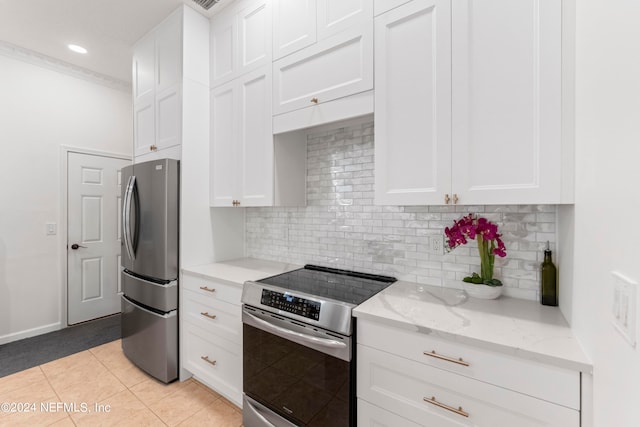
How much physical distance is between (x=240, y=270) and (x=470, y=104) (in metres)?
1.81

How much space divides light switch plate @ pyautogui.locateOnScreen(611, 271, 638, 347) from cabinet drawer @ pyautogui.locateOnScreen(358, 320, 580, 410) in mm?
322

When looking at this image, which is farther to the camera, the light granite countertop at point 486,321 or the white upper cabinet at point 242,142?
the white upper cabinet at point 242,142

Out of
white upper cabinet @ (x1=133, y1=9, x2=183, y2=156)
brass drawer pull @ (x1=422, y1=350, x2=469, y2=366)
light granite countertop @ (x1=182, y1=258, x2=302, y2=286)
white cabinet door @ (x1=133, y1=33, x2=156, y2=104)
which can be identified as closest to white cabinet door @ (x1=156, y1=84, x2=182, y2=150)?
white upper cabinet @ (x1=133, y1=9, x2=183, y2=156)

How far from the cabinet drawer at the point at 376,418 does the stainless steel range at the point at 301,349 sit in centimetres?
4

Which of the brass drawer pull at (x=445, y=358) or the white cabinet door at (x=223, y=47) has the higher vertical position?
the white cabinet door at (x=223, y=47)

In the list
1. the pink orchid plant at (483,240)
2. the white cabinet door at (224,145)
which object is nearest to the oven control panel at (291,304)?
the pink orchid plant at (483,240)

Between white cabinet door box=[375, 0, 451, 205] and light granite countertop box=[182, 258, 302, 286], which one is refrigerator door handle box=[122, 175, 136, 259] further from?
white cabinet door box=[375, 0, 451, 205]

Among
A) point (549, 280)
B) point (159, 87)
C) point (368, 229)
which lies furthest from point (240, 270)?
point (549, 280)

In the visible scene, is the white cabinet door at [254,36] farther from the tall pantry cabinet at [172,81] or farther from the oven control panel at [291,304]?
the oven control panel at [291,304]

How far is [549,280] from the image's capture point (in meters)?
1.32

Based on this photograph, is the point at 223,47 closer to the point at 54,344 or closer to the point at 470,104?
the point at 470,104

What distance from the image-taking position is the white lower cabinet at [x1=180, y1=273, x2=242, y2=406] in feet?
6.14

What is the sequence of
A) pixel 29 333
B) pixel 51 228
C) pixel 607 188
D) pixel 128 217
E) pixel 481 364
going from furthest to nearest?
1. pixel 51 228
2. pixel 29 333
3. pixel 128 217
4. pixel 481 364
5. pixel 607 188

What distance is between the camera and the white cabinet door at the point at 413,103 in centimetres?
130
